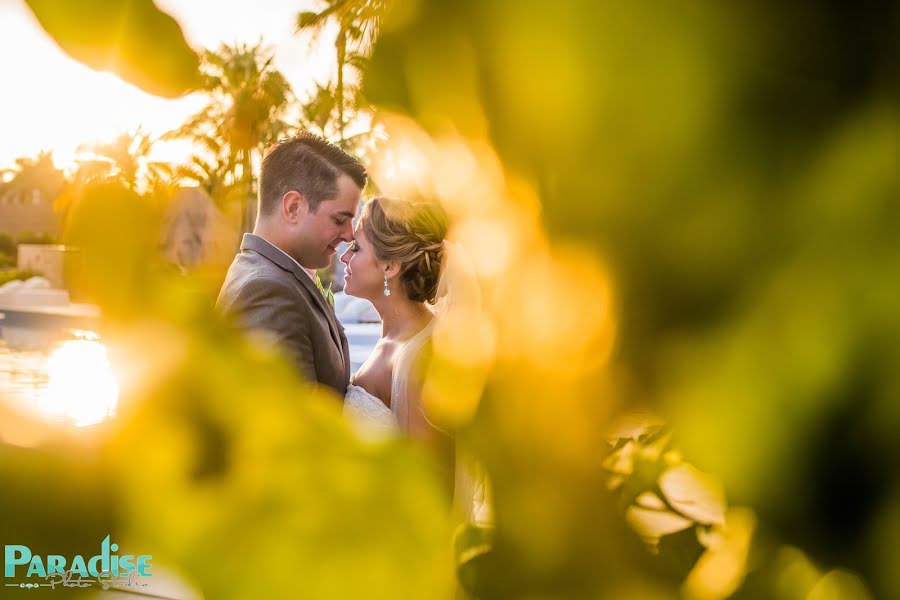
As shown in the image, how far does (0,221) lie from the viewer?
414 mm

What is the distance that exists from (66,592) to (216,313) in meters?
0.06

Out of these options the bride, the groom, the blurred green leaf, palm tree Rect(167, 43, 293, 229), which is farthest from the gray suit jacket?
the blurred green leaf

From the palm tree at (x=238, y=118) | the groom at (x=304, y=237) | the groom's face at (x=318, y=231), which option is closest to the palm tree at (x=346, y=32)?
the palm tree at (x=238, y=118)

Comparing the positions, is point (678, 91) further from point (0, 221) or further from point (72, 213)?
point (0, 221)

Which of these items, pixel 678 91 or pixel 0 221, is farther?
pixel 0 221

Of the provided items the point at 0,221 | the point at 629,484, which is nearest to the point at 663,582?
the point at 629,484

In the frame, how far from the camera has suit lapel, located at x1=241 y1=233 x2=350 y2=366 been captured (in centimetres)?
224

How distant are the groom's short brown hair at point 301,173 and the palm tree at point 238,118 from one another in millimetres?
1673

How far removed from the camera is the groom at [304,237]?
6.62ft

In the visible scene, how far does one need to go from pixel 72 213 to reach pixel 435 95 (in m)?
0.08

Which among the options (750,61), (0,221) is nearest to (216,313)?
(750,61)

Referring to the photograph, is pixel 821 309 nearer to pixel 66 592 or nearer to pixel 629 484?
pixel 629 484

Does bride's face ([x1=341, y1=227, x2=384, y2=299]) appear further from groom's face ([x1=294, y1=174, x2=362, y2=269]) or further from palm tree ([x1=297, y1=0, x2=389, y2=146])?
palm tree ([x1=297, y1=0, x2=389, y2=146])

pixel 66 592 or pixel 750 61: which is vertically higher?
pixel 750 61
